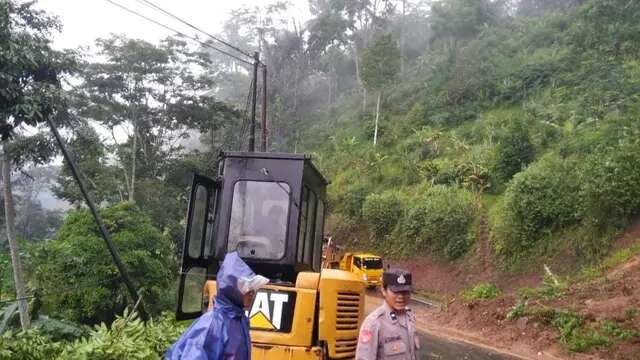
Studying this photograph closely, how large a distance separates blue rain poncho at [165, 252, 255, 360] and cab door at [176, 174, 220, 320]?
2.50 metres

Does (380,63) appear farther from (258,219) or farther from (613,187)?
(258,219)

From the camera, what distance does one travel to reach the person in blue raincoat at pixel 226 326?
3158 millimetres

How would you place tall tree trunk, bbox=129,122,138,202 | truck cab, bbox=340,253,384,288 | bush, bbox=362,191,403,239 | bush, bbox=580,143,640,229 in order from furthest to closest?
bush, bbox=362,191,403,239
tall tree trunk, bbox=129,122,138,202
truck cab, bbox=340,253,384,288
bush, bbox=580,143,640,229

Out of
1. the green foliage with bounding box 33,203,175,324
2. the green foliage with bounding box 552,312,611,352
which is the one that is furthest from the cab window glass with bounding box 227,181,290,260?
the green foliage with bounding box 552,312,611,352

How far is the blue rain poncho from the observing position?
10.3ft

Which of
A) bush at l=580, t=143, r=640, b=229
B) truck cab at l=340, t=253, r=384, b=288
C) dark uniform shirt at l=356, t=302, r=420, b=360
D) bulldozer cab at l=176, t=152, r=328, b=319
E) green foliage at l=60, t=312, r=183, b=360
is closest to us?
dark uniform shirt at l=356, t=302, r=420, b=360

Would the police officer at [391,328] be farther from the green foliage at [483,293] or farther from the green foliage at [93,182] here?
the green foliage at [93,182]

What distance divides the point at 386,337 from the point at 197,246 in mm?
2668

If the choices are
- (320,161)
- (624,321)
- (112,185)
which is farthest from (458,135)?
(624,321)

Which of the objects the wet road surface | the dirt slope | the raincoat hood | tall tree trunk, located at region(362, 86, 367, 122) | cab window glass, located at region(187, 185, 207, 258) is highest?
tall tree trunk, located at region(362, 86, 367, 122)

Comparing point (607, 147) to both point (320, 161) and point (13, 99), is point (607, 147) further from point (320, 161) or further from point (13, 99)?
point (320, 161)

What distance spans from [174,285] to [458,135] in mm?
19893

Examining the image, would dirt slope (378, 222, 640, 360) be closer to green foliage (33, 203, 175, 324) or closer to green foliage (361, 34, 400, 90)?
green foliage (33, 203, 175, 324)

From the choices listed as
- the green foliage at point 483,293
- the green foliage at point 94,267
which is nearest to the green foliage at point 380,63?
the green foliage at point 483,293
